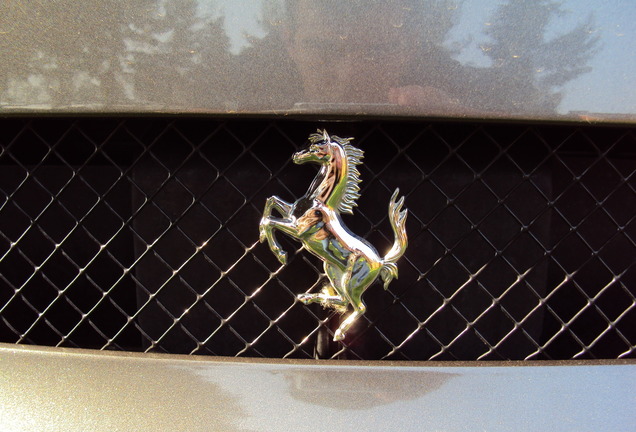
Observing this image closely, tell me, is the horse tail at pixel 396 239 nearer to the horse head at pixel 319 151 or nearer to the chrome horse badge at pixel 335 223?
the chrome horse badge at pixel 335 223

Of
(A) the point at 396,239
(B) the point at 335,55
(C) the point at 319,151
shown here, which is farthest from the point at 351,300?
(B) the point at 335,55

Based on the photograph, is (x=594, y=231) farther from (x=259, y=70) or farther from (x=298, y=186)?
(x=259, y=70)

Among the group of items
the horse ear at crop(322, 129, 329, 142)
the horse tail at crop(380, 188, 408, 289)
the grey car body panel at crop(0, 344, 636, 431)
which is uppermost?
the horse ear at crop(322, 129, 329, 142)

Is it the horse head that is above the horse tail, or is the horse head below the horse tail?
above

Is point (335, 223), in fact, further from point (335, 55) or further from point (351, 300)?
point (335, 55)

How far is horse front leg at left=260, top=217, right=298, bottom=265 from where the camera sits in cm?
72

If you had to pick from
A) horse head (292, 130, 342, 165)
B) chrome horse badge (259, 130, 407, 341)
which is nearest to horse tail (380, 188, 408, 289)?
chrome horse badge (259, 130, 407, 341)

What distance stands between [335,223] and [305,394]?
0.25 metres

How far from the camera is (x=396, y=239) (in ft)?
2.40

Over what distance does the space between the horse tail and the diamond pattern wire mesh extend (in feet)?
0.16

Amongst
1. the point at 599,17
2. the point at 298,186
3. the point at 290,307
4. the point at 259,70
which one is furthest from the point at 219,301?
the point at 599,17

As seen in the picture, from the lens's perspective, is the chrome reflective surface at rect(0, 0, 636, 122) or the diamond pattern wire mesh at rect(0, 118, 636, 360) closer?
the chrome reflective surface at rect(0, 0, 636, 122)

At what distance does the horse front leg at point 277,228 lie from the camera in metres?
0.72

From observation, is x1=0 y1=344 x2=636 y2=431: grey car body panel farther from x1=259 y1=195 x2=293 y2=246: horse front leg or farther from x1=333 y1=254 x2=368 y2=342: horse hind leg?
x1=259 y1=195 x2=293 y2=246: horse front leg
